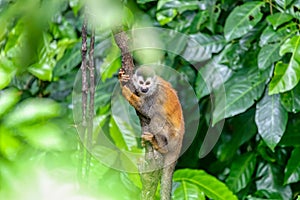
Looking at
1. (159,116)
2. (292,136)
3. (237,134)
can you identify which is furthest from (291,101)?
(159,116)

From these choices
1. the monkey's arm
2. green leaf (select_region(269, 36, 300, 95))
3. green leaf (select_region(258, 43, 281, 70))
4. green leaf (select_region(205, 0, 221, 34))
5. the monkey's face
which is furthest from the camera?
green leaf (select_region(205, 0, 221, 34))

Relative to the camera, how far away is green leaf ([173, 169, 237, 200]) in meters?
1.37

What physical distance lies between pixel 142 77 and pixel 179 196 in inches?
14.3

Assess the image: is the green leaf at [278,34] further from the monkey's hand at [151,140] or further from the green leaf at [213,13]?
the monkey's hand at [151,140]

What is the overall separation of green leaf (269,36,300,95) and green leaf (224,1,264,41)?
151 millimetres

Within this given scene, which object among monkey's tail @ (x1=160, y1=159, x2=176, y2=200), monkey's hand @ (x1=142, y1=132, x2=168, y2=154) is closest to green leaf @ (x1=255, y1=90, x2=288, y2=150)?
monkey's tail @ (x1=160, y1=159, x2=176, y2=200)

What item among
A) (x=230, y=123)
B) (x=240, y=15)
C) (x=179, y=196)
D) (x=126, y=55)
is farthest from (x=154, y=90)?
(x=230, y=123)

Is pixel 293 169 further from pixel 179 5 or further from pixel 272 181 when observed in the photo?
pixel 179 5

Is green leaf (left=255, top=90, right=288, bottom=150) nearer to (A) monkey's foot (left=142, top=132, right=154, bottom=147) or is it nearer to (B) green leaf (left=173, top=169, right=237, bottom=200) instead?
(B) green leaf (left=173, top=169, right=237, bottom=200)

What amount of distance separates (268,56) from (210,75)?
24cm

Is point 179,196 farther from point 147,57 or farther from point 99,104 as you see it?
point 99,104

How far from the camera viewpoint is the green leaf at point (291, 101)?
1.67 m

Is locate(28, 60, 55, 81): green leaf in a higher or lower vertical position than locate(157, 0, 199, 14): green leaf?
lower

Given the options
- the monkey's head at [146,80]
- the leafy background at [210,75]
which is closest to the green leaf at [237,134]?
the leafy background at [210,75]
